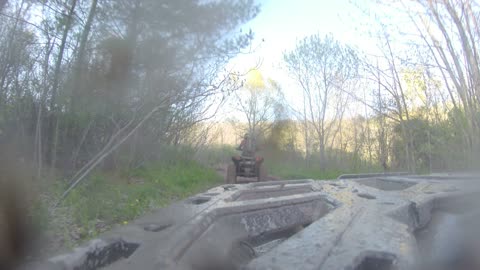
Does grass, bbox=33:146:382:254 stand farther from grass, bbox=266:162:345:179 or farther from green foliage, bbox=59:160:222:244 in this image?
grass, bbox=266:162:345:179

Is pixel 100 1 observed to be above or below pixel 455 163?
above

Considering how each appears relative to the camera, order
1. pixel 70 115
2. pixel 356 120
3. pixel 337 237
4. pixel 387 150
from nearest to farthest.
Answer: pixel 337 237
pixel 70 115
pixel 387 150
pixel 356 120

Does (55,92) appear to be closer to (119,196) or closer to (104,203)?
(104,203)

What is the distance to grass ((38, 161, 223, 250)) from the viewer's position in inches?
99.8

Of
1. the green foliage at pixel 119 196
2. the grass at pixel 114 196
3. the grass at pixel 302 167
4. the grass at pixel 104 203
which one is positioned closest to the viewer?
the grass at pixel 114 196

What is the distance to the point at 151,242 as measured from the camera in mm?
1120

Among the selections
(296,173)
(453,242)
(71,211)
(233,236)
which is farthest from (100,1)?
(296,173)

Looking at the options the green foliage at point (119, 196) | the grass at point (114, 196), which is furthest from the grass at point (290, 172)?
the green foliage at point (119, 196)

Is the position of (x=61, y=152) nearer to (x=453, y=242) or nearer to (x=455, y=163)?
(x=453, y=242)

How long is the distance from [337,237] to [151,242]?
0.61 m

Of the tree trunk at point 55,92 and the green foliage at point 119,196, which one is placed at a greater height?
the tree trunk at point 55,92

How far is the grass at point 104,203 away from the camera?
2534mm

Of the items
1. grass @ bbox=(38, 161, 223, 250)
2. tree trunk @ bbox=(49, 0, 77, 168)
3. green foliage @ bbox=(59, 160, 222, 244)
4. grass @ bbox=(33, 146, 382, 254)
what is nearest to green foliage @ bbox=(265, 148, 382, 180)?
grass @ bbox=(33, 146, 382, 254)

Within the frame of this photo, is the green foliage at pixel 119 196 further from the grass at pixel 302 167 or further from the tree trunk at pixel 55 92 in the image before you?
the grass at pixel 302 167
